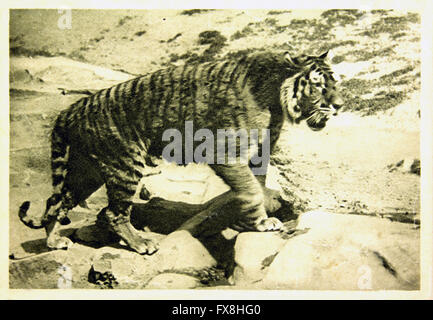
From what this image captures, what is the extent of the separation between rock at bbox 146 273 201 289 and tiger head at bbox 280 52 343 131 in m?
1.81

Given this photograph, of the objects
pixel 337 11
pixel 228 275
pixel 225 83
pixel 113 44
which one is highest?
pixel 337 11

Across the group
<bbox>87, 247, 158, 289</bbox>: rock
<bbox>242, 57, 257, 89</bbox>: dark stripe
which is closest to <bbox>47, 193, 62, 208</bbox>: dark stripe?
<bbox>87, 247, 158, 289</bbox>: rock

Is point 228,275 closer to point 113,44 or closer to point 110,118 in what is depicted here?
point 110,118

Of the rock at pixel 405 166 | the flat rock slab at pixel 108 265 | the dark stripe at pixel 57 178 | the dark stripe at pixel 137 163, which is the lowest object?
the flat rock slab at pixel 108 265

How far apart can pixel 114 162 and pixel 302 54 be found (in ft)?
6.84

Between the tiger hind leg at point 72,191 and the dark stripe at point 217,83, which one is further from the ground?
the dark stripe at point 217,83

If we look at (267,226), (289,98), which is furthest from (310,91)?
(267,226)

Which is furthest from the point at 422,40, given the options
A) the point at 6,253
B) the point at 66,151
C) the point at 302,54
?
the point at 6,253

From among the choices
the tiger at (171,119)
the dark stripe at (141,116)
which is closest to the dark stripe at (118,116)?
the tiger at (171,119)

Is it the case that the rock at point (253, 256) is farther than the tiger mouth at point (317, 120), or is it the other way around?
the tiger mouth at point (317, 120)

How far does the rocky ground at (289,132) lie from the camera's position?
4.55 metres

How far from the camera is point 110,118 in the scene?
4555 millimetres

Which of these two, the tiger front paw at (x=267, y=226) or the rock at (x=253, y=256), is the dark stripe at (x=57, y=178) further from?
the tiger front paw at (x=267, y=226)

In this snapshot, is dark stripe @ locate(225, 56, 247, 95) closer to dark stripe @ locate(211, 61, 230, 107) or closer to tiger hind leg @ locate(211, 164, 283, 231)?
dark stripe @ locate(211, 61, 230, 107)
